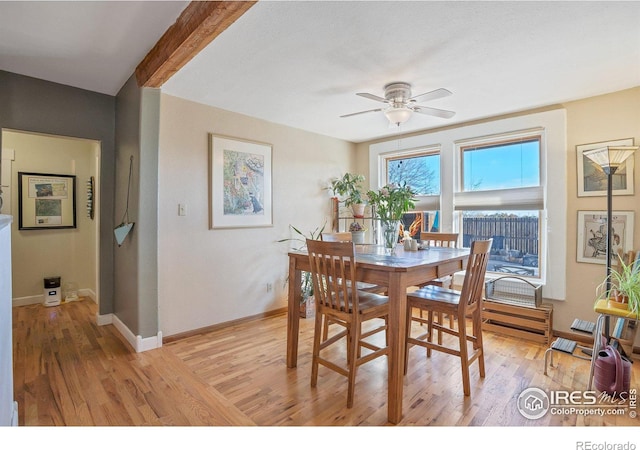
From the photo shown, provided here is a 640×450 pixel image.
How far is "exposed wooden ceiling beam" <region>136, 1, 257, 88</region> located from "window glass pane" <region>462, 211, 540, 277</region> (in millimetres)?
3294

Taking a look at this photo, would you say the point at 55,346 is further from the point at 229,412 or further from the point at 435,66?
the point at 435,66

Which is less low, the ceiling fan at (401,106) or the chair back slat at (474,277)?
the ceiling fan at (401,106)

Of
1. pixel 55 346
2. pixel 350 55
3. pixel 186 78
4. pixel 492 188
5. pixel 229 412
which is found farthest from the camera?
pixel 492 188

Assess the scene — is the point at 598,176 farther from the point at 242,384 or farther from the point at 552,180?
the point at 242,384

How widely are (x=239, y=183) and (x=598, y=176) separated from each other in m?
3.47

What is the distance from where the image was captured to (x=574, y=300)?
3.10m

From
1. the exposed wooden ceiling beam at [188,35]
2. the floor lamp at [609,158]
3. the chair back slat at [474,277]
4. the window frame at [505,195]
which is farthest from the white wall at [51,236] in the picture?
the floor lamp at [609,158]

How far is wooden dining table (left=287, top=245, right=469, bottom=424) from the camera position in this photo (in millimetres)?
1854

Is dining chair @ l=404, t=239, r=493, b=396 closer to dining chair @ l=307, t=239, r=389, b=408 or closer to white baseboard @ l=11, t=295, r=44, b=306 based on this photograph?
dining chair @ l=307, t=239, r=389, b=408

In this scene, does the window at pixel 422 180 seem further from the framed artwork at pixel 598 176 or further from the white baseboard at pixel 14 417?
the white baseboard at pixel 14 417

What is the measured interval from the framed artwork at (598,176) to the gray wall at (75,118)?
15.2ft

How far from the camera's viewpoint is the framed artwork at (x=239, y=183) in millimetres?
3342
